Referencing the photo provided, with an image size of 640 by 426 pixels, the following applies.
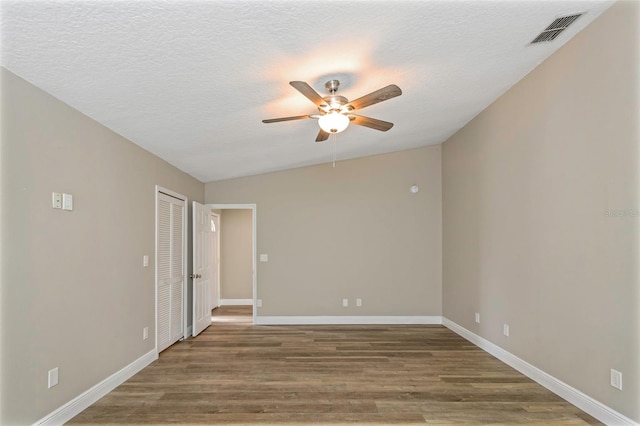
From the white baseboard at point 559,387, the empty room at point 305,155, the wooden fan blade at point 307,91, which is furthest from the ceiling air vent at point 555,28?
the white baseboard at point 559,387

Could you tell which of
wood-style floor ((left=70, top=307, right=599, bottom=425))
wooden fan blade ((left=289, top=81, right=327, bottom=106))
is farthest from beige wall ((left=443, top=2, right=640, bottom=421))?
wooden fan blade ((left=289, top=81, right=327, bottom=106))

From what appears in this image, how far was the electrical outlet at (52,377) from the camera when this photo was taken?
256 centimetres

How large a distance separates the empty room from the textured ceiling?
18mm

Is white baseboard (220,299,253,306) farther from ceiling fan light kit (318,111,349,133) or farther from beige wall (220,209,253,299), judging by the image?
ceiling fan light kit (318,111,349,133)

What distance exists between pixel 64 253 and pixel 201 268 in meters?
3.00

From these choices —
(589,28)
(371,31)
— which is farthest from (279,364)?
(589,28)

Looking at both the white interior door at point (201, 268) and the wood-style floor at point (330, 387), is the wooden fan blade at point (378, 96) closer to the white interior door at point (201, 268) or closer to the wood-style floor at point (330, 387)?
the wood-style floor at point (330, 387)

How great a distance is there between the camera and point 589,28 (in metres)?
2.78

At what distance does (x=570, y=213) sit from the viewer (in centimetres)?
300

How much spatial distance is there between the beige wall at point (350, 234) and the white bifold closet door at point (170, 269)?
1252mm

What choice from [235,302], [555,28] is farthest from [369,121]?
[235,302]

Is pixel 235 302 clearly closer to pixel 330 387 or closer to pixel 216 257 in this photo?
pixel 216 257

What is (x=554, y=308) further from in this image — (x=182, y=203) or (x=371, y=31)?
(x=182, y=203)

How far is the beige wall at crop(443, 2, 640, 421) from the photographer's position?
8.15 feet
